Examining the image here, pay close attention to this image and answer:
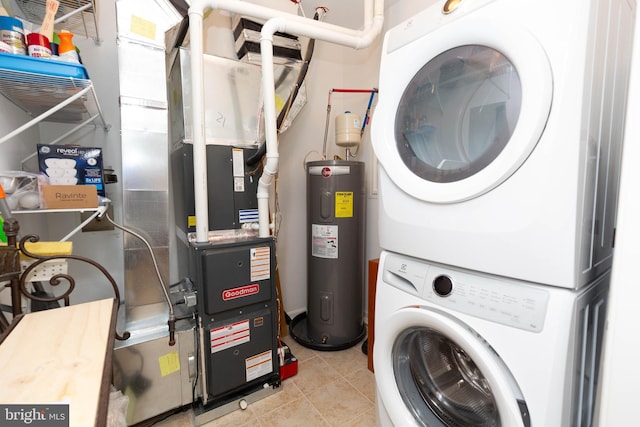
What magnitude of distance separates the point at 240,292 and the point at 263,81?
105 centimetres

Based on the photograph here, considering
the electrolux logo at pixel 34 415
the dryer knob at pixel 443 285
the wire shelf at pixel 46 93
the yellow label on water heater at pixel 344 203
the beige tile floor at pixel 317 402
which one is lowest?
the beige tile floor at pixel 317 402

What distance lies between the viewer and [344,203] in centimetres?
189

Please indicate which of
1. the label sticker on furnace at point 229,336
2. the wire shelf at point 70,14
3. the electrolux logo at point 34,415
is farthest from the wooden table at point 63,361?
the wire shelf at point 70,14

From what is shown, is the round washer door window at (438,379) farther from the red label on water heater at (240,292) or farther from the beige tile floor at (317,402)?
the red label on water heater at (240,292)

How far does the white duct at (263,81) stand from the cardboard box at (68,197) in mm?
394

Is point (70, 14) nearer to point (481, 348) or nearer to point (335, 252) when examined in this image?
point (335, 252)

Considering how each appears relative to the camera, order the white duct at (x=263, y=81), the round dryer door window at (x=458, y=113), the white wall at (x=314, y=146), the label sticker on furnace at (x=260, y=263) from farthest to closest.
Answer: the white wall at (x=314, y=146), the label sticker on furnace at (x=260, y=263), the white duct at (x=263, y=81), the round dryer door window at (x=458, y=113)

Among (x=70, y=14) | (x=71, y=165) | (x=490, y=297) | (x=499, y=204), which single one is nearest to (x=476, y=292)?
(x=490, y=297)

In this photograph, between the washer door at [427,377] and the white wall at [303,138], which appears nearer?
the washer door at [427,377]

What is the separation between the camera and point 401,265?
3.04 ft

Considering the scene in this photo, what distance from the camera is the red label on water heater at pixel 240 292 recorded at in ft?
4.50

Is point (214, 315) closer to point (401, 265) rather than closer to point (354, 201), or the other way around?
point (401, 265)

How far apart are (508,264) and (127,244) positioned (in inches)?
60.3

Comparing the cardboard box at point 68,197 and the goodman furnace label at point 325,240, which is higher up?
the cardboard box at point 68,197
